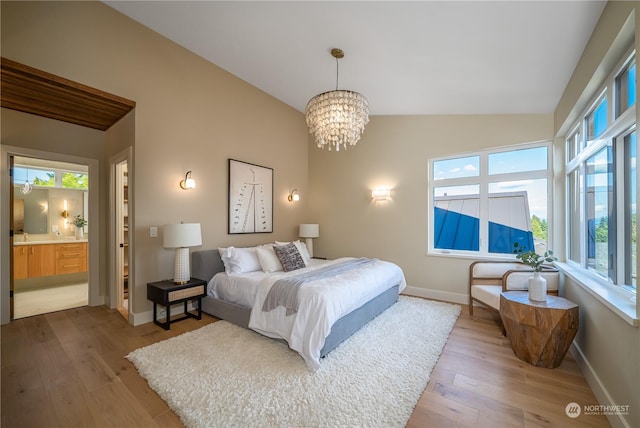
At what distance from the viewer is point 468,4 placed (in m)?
2.08

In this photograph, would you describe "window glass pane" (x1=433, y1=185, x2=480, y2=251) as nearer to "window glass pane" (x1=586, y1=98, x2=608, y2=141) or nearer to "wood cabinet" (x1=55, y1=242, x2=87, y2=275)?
"window glass pane" (x1=586, y1=98, x2=608, y2=141)

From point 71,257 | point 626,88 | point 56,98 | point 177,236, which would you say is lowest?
point 71,257

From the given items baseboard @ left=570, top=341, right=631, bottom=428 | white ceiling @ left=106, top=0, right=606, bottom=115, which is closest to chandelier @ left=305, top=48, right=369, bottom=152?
white ceiling @ left=106, top=0, right=606, bottom=115

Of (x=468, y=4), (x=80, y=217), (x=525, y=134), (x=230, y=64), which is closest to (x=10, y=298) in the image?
(x=80, y=217)

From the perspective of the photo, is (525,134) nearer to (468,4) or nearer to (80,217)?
(468,4)

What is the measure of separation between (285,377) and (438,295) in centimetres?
308

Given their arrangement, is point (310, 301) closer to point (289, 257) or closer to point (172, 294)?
point (289, 257)

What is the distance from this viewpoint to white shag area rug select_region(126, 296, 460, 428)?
1.74 meters

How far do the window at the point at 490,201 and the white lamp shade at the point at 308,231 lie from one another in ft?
7.09

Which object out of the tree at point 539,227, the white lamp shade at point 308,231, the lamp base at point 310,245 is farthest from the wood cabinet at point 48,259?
the tree at point 539,227

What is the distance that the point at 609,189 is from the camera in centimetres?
211

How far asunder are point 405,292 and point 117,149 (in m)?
5.02

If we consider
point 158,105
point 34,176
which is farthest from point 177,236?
point 34,176

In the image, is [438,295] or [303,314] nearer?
[303,314]
